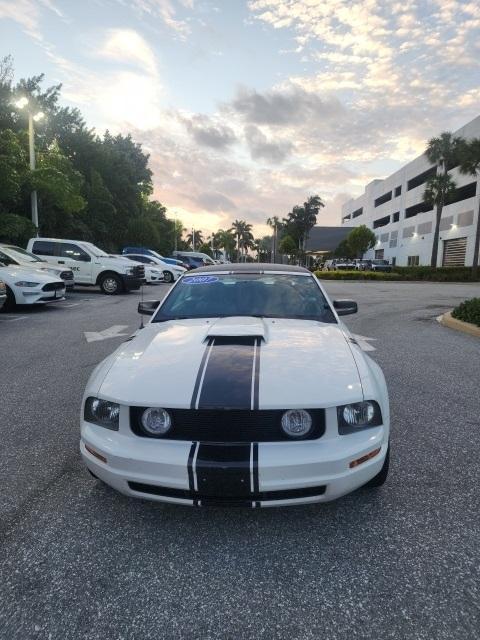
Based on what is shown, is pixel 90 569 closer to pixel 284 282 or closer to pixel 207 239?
pixel 284 282

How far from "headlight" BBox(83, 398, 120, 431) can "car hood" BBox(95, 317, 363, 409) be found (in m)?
0.06

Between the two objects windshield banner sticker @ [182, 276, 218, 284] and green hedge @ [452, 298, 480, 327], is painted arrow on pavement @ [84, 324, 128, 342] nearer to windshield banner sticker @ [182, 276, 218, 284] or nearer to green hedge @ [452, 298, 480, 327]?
windshield banner sticker @ [182, 276, 218, 284]

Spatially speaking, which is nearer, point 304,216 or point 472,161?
point 472,161

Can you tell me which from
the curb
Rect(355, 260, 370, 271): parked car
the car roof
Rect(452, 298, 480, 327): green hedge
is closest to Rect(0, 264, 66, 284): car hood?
the car roof

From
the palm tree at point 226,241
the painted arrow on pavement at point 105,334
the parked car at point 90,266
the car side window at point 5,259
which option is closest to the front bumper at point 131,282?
the parked car at point 90,266

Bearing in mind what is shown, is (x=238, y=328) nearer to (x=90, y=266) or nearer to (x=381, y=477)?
(x=381, y=477)

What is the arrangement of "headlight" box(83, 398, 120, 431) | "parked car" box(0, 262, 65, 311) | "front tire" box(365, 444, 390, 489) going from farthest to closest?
"parked car" box(0, 262, 65, 311)
"front tire" box(365, 444, 390, 489)
"headlight" box(83, 398, 120, 431)

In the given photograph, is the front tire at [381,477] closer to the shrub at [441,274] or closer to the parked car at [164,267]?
the parked car at [164,267]

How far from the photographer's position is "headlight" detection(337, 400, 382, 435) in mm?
2158

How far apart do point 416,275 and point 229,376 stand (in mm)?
34006

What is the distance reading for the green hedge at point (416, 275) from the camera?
31594mm

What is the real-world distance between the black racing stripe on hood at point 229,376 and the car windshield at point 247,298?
88cm

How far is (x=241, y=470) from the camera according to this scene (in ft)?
6.45

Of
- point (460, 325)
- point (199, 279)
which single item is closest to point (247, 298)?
point (199, 279)
